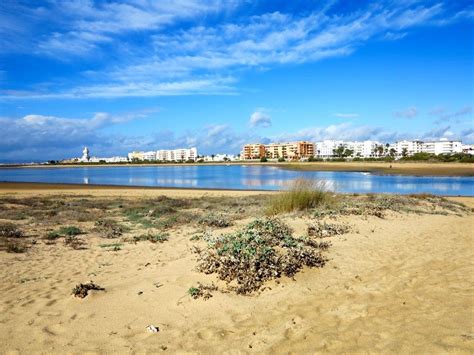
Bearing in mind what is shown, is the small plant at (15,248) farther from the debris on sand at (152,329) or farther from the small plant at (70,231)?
the debris on sand at (152,329)

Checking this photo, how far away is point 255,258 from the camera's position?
20.2 ft

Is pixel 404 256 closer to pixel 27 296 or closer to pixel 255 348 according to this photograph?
pixel 255 348

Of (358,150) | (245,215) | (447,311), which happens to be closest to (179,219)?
(245,215)

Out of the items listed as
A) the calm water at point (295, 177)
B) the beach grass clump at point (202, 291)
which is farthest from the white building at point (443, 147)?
the beach grass clump at point (202, 291)

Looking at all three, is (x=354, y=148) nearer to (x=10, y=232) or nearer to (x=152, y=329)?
(x=10, y=232)

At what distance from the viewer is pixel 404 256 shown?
24.7 feet

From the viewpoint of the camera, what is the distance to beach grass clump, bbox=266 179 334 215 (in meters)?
12.6

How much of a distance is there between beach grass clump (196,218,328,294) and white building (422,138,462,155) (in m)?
178

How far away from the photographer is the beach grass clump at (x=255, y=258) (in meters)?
5.92

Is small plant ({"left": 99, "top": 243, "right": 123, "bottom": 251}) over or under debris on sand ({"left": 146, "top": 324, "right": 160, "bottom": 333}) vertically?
under

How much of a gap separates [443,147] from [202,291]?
18787cm

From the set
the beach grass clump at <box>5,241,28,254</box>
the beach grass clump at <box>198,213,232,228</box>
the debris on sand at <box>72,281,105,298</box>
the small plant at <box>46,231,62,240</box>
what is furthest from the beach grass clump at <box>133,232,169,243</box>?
the debris on sand at <box>72,281,105,298</box>

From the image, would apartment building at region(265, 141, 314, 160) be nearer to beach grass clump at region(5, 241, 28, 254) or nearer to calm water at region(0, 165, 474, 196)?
calm water at region(0, 165, 474, 196)

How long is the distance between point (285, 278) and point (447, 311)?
7.55 feet
